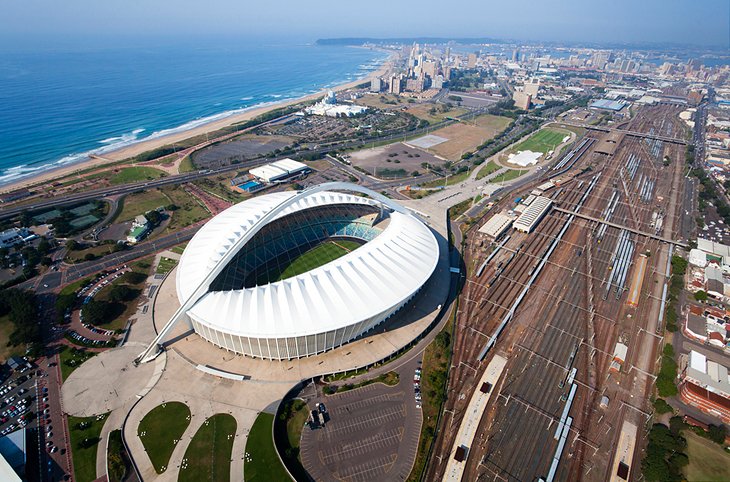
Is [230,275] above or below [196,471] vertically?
above

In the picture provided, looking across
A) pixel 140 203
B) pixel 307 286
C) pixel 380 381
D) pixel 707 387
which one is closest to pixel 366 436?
pixel 380 381

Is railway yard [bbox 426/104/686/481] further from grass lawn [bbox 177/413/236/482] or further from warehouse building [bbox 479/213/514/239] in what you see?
grass lawn [bbox 177/413/236/482]

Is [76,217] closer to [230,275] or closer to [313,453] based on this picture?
[230,275]

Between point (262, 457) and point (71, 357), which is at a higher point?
point (71, 357)

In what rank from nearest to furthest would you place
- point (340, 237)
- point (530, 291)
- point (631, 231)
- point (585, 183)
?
1. point (530, 291)
2. point (340, 237)
3. point (631, 231)
4. point (585, 183)

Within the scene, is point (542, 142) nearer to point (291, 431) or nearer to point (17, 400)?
point (291, 431)

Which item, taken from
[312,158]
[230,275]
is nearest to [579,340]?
[230,275]

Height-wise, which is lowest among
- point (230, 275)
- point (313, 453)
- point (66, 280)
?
point (313, 453)
